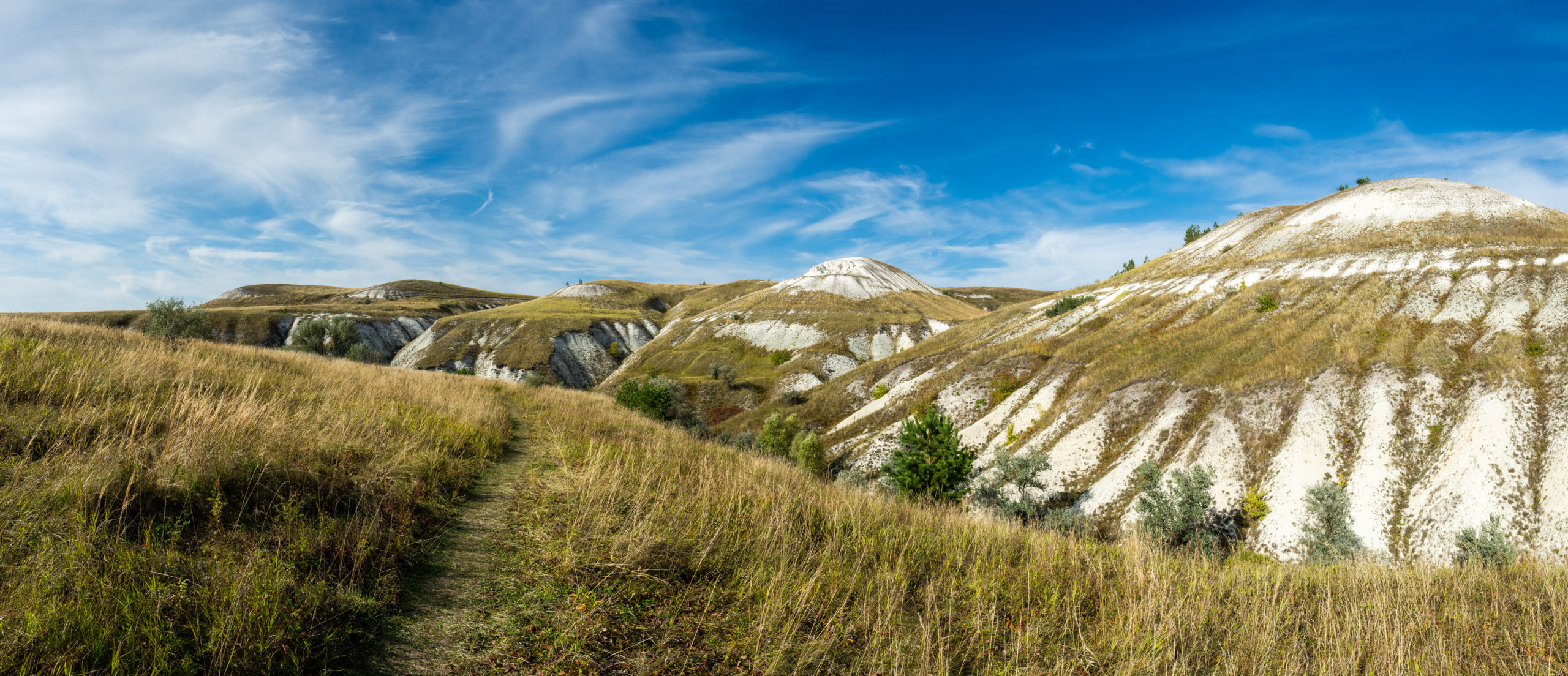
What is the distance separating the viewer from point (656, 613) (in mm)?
4945

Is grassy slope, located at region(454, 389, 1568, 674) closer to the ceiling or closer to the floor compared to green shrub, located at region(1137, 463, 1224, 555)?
closer to the ceiling

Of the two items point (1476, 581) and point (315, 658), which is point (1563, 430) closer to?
point (1476, 581)

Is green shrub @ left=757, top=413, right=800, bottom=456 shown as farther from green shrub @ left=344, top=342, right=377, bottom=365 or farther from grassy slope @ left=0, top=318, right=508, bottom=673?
green shrub @ left=344, top=342, right=377, bottom=365

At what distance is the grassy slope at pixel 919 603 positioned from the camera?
4582 millimetres

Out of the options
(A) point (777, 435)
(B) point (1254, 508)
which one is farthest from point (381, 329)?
(B) point (1254, 508)

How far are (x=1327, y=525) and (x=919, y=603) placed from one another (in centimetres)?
2083

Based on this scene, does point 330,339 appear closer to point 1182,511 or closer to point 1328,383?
point 1182,511

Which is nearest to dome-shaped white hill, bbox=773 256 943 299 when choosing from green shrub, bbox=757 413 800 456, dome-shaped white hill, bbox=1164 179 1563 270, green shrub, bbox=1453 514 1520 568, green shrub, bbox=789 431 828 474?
dome-shaped white hill, bbox=1164 179 1563 270

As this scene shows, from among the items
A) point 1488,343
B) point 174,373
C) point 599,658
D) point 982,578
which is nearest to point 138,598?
point 599,658

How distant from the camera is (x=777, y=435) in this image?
38.0 metres

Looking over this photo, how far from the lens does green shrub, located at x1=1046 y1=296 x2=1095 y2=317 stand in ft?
157

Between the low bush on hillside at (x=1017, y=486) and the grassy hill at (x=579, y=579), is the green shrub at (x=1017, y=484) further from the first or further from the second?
the grassy hill at (x=579, y=579)

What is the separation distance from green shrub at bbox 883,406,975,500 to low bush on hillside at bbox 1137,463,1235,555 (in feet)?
20.3

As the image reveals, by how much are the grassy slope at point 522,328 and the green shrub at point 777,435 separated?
211 feet
